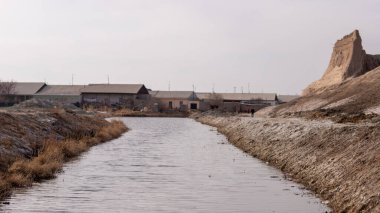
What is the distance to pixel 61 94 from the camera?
160m

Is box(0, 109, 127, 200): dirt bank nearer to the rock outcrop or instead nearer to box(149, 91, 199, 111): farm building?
the rock outcrop

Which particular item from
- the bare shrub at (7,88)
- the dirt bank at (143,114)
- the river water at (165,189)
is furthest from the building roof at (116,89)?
the river water at (165,189)

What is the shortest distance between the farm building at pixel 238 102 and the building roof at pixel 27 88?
50318mm

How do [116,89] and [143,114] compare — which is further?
[116,89]

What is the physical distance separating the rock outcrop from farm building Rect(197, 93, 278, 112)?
48933 millimetres

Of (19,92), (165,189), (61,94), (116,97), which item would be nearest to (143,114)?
(116,97)

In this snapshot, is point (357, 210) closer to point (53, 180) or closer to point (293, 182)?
point (293, 182)

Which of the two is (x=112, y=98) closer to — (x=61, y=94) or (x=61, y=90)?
(x=61, y=94)

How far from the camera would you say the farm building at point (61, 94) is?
154 metres

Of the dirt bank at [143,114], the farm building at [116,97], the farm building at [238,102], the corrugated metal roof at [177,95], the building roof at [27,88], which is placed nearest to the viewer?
the dirt bank at [143,114]

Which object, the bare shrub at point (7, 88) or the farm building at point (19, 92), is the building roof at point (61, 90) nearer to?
the farm building at point (19, 92)

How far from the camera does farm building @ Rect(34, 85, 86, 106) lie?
506 ft

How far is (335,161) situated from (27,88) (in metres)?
152

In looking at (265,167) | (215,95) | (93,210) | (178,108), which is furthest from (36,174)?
(215,95)
